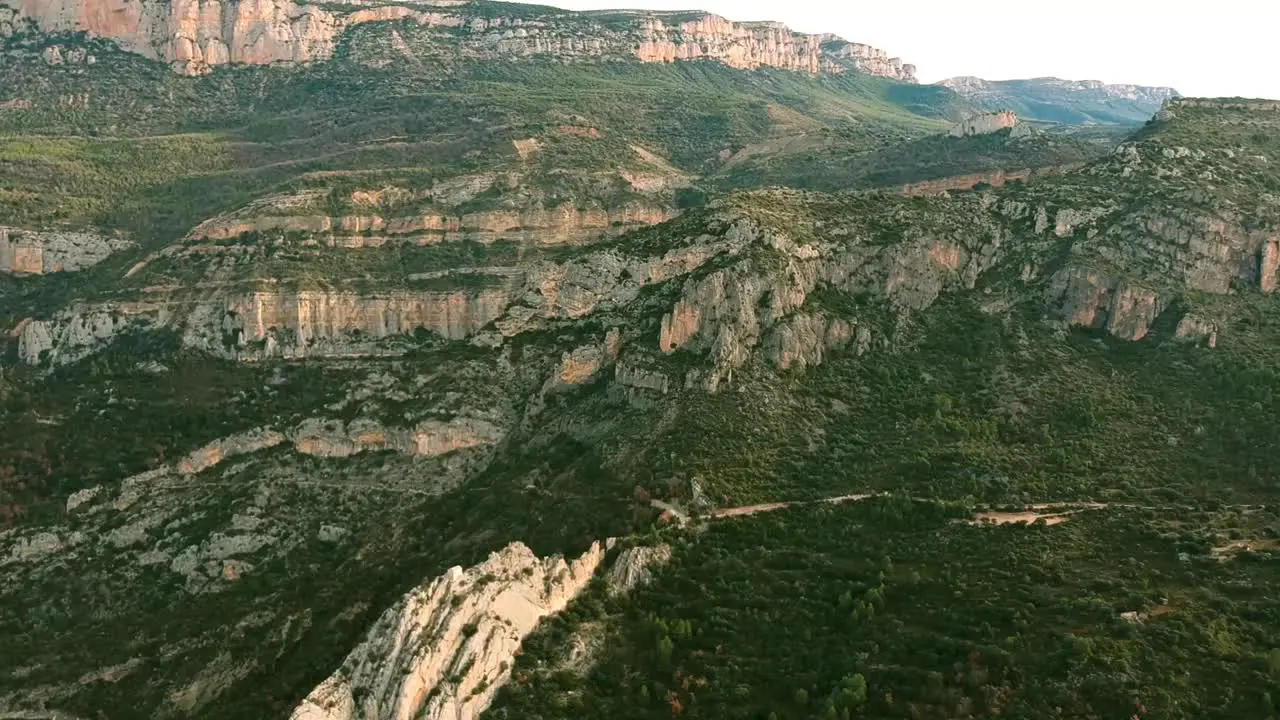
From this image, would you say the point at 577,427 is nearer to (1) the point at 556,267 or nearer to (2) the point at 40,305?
(1) the point at 556,267

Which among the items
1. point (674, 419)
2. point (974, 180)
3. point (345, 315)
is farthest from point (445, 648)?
point (974, 180)

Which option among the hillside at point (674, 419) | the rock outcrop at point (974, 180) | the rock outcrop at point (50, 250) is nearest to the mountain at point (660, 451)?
the hillside at point (674, 419)

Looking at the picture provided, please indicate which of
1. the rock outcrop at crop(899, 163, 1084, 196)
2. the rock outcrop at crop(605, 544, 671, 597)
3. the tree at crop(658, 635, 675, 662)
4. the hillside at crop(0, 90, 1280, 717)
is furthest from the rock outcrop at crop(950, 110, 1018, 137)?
the tree at crop(658, 635, 675, 662)

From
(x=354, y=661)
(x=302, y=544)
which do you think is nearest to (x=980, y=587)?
(x=354, y=661)

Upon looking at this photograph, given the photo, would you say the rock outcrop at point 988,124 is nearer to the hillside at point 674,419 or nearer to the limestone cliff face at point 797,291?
the hillside at point 674,419

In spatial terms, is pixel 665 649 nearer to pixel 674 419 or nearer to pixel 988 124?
pixel 674 419

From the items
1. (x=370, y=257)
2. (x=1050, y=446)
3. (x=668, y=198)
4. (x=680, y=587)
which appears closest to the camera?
(x=680, y=587)

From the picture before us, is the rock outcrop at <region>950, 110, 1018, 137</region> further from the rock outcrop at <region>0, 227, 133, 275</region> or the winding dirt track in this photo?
the rock outcrop at <region>0, 227, 133, 275</region>
